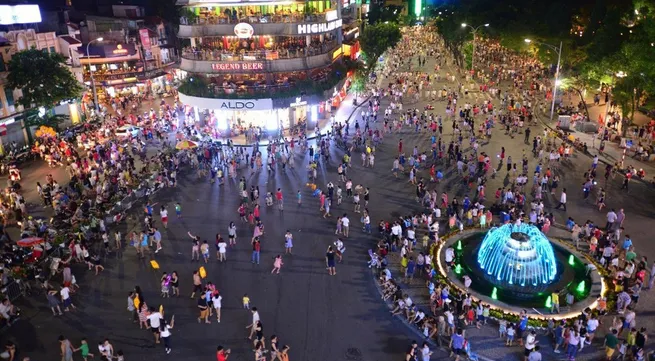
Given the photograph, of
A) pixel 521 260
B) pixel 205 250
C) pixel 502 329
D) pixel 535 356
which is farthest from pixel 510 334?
pixel 205 250

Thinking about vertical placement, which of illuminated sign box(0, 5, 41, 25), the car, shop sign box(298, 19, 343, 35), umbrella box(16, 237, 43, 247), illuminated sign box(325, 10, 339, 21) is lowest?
the car

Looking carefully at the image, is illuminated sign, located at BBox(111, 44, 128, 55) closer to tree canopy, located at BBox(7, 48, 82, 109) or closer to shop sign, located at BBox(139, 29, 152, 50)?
shop sign, located at BBox(139, 29, 152, 50)

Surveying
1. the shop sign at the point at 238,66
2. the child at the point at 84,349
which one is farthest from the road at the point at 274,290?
the shop sign at the point at 238,66

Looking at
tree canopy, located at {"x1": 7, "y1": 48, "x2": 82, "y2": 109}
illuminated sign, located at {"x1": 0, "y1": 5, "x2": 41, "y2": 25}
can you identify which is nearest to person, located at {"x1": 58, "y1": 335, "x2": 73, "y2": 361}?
tree canopy, located at {"x1": 7, "y1": 48, "x2": 82, "y2": 109}

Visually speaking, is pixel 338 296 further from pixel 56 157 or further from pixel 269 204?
pixel 56 157

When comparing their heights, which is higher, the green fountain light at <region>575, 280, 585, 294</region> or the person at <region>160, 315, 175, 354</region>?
the person at <region>160, 315, 175, 354</region>

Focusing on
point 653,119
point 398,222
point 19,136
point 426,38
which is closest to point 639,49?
point 653,119

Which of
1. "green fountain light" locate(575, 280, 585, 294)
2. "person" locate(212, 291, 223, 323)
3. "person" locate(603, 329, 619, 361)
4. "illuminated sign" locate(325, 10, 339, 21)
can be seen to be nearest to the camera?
"person" locate(603, 329, 619, 361)
